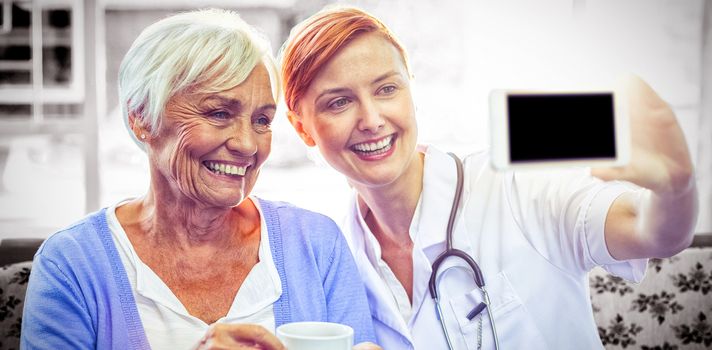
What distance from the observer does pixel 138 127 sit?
1.51 meters

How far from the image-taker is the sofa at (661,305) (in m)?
1.96

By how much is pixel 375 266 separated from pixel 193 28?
0.61 metres

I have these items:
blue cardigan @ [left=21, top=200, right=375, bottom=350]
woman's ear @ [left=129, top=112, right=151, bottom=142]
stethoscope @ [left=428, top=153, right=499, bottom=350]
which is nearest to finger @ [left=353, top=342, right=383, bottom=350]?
blue cardigan @ [left=21, top=200, right=375, bottom=350]

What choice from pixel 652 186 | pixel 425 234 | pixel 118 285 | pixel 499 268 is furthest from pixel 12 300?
pixel 652 186

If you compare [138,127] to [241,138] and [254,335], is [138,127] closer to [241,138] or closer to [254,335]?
[241,138]

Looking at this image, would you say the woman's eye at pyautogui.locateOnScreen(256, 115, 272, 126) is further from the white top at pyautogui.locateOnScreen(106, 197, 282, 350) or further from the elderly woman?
→ the white top at pyautogui.locateOnScreen(106, 197, 282, 350)

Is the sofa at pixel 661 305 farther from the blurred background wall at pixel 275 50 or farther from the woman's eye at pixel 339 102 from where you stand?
the woman's eye at pixel 339 102

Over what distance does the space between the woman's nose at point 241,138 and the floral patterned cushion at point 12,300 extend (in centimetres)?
64

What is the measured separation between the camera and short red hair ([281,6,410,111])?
61.3 inches

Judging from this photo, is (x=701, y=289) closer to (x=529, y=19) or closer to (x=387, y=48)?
(x=529, y=19)

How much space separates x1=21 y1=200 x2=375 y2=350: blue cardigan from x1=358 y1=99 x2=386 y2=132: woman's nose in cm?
22

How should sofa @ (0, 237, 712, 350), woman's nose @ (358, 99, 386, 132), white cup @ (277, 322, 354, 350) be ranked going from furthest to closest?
sofa @ (0, 237, 712, 350) < woman's nose @ (358, 99, 386, 132) < white cup @ (277, 322, 354, 350)

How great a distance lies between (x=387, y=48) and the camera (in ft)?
5.21

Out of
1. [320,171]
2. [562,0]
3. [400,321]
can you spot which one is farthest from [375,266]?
[562,0]
